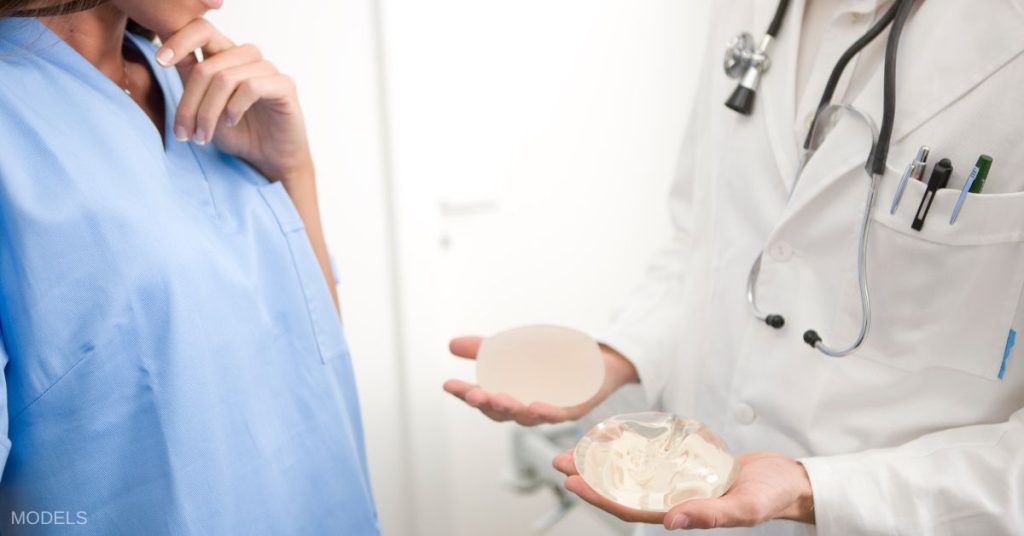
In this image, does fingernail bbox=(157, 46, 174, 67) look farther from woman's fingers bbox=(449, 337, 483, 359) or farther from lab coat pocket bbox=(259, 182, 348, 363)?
woman's fingers bbox=(449, 337, 483, 359)

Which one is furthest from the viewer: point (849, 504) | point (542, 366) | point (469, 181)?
point (469, 181)

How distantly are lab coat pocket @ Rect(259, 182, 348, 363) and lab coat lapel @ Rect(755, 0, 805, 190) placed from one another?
0.63m

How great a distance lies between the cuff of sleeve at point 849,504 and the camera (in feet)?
2.56

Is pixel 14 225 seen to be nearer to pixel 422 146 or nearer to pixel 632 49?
pixel 422 146

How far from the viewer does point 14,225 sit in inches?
25.2

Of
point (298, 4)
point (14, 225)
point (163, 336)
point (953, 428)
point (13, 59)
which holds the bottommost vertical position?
point (953, 428)

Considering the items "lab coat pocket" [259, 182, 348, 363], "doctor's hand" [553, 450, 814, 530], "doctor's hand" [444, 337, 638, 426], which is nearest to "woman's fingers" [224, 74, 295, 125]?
"lab coat pocket" [259, 182, 348, 363]

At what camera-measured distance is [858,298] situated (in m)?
0.84

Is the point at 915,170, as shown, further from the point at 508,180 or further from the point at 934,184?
the point at 508,180

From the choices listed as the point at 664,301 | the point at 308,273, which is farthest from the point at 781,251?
the point at 308,273

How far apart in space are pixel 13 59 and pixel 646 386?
0.91m

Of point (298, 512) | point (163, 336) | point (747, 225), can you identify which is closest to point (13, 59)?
point (163, 336)

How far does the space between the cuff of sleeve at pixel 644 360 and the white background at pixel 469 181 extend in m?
0.63

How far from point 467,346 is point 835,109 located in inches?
24.1
